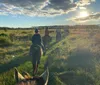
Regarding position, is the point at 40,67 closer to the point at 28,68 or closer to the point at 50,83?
the point at 28,68

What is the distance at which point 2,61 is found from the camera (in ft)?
55.3

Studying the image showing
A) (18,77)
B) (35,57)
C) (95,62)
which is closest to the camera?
(18,77)

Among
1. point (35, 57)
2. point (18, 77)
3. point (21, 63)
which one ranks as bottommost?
point (21, 63)

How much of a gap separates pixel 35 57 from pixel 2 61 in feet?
14.5

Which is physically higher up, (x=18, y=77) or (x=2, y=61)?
Result: (x=18, y=77)

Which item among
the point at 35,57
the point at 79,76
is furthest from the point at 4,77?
the point at 79,76

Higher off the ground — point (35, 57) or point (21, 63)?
point (35, 57)

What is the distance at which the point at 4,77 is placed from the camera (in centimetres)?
1273

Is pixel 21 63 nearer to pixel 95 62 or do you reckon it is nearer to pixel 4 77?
pixel 4 77

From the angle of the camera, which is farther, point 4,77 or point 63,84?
point 4,77

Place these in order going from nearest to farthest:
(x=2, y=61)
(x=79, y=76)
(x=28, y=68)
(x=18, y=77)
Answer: (x=18, y=77), (x=79, y=76), (x=28, y=68), (x=2, y=61)

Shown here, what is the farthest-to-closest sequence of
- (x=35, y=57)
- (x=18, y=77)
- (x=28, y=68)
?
(x=28, y=68)
(x=35, y=57)
(x=18, y=77)

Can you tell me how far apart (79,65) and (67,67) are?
3.06ft

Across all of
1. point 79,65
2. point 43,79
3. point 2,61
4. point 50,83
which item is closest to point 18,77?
point 43,79
